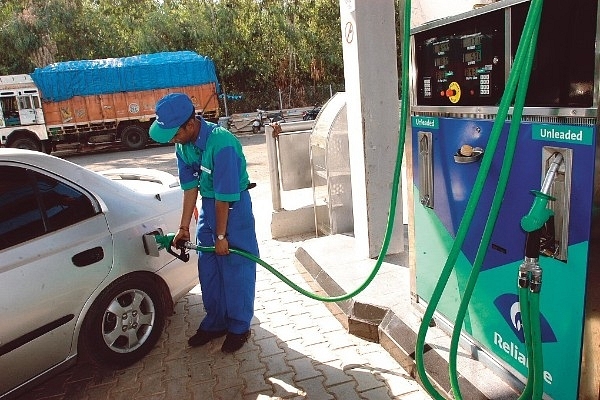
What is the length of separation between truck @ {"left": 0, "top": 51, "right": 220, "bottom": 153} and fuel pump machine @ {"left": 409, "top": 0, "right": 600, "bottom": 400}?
1488 centimetres

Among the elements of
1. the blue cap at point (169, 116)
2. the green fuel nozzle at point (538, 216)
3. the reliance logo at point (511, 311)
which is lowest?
the reliance logo at point (511, 311)

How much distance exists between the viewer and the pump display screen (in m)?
2.32

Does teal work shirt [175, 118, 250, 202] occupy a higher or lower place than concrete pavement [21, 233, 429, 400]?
higher

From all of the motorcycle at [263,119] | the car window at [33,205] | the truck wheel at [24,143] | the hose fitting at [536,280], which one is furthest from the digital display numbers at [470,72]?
the motorcycle at [263,119]

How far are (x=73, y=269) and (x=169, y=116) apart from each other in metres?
1.06

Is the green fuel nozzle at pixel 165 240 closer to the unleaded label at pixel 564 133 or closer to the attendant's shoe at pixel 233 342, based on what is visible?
the attendant's shoe at pixel 233 342

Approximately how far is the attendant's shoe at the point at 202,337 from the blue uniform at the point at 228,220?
105 millimetres

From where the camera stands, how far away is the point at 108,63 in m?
18.5

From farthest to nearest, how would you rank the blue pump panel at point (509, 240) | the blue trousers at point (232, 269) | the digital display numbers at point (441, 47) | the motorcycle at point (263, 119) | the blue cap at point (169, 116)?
the motorcycle at point (263, 119), the blue trousers at point (232, 269), the blue cap at point (169, 116), the digital display numbers at point (441, 47), the blue pump panel at point (509, 240)

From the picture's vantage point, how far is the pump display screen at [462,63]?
2316 mm

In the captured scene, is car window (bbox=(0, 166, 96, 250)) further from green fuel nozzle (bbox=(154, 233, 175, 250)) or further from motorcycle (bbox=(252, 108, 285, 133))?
motorcycle (bbox=(252, 108, 285, 133))

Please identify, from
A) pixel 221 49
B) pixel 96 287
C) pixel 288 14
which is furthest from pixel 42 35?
pixel 96 287

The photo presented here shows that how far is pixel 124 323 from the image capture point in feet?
11.0

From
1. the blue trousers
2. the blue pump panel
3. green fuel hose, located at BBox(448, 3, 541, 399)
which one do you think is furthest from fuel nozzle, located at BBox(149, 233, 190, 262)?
green fuel hose, located at BBox(448, 3, 541, 399)
